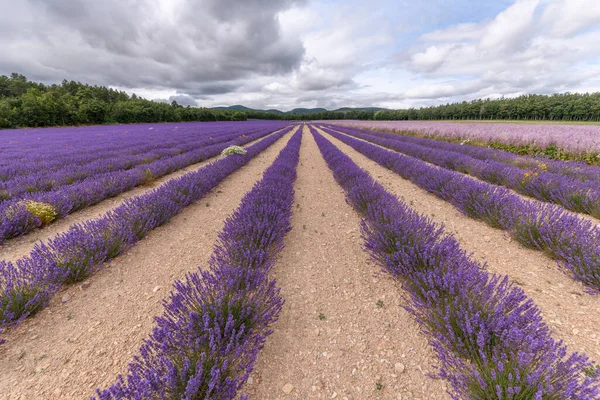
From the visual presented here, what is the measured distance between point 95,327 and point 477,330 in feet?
9.22

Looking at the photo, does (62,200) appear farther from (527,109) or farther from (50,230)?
(527,109)

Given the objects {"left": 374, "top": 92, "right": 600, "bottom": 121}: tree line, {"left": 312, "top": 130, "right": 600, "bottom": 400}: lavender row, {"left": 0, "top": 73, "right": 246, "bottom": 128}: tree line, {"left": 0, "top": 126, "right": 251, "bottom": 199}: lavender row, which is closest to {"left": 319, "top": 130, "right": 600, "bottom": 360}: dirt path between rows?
{"left": 312, "top": 130, "right": 600, "bottom": 400}: lavender row


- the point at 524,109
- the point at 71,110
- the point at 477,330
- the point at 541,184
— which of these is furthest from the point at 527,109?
the point at 71,110

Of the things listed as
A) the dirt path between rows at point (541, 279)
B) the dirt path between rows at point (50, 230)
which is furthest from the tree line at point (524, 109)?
the dirt path between rows at point (50, 230)

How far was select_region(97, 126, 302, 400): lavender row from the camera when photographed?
1.12 metres

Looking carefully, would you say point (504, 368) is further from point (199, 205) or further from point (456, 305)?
point (199, 205)

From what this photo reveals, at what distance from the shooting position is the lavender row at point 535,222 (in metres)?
2.15

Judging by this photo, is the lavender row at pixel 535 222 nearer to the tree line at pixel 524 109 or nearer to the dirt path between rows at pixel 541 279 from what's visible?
the dirt path between rows at pixel 541 279

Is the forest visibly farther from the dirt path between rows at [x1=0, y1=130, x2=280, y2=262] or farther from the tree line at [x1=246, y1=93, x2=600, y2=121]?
the dirt path between rows at [x1=0, y1=130, x2=280, y2=262]

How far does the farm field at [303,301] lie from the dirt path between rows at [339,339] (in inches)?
0.5

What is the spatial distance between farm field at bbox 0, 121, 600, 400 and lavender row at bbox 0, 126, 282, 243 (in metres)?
0.04

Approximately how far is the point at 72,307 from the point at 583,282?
4.64 metres

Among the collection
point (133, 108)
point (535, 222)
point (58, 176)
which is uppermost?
point (133, 108)

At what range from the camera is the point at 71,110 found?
32.2 metres
